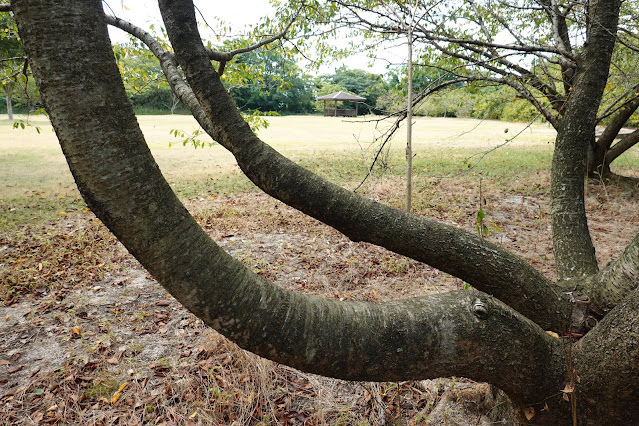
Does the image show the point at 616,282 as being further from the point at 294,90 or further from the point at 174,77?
the point at 294,90

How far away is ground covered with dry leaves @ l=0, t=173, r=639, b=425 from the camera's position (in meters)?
2.90

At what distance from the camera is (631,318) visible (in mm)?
1406

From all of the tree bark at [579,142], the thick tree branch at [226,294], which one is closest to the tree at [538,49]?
the tree bark at [579,142]

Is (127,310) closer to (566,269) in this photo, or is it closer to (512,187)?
(566,269)

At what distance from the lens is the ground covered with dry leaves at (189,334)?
290 centimetres

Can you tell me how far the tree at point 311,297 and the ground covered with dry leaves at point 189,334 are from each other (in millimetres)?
902

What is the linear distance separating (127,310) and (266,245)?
7.75ft

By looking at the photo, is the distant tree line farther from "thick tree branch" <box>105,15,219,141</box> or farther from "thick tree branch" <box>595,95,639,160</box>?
"thick tree branch" <box>595,95,639,160</box>

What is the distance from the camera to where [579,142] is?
306 cm

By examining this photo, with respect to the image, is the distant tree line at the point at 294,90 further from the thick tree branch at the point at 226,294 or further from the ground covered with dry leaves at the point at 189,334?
the thick tree branch at the point at 226,294

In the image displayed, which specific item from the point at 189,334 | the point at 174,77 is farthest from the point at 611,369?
the point at 189,334

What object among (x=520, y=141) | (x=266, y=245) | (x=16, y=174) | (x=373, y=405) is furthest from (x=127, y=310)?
(x=520, y=141)

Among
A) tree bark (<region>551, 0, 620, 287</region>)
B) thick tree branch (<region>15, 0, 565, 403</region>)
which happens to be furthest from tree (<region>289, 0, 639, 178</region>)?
thick tree branch (<region>15, 0, 565, 403</region>)

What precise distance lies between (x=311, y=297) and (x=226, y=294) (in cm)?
33
